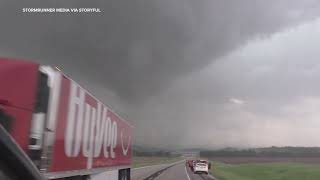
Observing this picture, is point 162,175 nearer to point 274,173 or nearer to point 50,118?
point 274,173

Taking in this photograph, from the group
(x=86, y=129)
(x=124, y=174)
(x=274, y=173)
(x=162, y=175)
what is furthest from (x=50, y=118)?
(x=274, y=173)

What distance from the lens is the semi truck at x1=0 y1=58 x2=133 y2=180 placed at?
9.36 m

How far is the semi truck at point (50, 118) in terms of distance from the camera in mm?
9359

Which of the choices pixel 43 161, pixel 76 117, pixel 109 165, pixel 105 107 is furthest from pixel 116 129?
pixel 43 161

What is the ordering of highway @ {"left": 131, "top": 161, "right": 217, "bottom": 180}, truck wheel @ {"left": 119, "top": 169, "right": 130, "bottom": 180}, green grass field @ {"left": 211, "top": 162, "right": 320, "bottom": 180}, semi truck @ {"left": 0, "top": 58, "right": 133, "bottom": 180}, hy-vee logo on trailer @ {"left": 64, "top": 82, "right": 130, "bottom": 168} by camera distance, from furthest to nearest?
green grass field @ {"left": 211, "top": 162, "right": 320, "bottom": 180} → highway @ {"left": 131, "top": 161, "right": 217, "bottom": 180} → truck wheel @ {"left": 119, "top": 169, "right": 130, "bottom": 180} → hy-vee logo on trailer @ {"left": 64, "top": 82, "right": 130, "bottom": 168} → semi truck @ {"left": 0, "top": 58, "right": 133, "bottom": 180}

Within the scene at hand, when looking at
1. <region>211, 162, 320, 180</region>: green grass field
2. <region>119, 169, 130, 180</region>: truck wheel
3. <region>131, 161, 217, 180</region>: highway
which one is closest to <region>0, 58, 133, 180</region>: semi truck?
<region>119, 169, 130, 180</region>: truck wheel

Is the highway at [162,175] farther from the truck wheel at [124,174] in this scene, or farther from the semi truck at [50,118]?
the semi truck at [50,118]

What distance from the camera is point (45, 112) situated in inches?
393

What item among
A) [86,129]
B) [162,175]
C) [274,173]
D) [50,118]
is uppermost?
[274,173]

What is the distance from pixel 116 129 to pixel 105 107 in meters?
3.39

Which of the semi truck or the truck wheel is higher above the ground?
the semi truck

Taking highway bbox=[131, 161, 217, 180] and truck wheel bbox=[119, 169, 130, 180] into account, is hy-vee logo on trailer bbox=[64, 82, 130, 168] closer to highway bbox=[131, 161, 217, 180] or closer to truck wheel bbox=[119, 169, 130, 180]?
truck wheel bbox=[119, 169, 130, 180]

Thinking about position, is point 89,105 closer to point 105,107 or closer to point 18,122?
point 105,107

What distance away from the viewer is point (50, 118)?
10.1m
